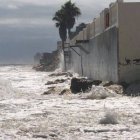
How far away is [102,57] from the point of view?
99.5 feet

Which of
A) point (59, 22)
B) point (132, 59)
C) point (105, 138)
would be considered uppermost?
point (59, 22)

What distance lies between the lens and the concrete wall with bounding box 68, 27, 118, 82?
25547 mm

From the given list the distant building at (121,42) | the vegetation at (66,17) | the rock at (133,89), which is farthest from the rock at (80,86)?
the vegetation at (66,17)

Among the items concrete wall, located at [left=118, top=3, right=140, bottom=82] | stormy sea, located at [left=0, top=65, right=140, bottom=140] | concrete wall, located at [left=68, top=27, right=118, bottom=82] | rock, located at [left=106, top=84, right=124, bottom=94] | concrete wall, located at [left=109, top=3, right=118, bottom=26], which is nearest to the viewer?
stormy sea, located at [left=0, top=65, right=140, bottom=140]

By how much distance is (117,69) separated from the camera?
24406 mm

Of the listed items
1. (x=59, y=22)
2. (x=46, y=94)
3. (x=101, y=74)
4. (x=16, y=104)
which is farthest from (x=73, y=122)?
(x=59, y=22)

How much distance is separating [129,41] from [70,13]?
5259cm

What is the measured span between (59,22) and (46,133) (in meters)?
65.2

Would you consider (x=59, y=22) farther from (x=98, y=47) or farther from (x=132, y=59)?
(x=132, y=59)

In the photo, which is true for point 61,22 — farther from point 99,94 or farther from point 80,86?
point 99,94

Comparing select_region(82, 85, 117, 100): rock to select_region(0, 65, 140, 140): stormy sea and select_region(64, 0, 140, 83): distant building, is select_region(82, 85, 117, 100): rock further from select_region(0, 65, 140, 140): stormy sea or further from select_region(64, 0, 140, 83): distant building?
select_region(64, 0, 140, 83): distant building

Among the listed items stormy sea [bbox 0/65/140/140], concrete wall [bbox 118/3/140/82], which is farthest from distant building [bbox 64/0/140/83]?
stormy sea [bbox 0/65/140/140]

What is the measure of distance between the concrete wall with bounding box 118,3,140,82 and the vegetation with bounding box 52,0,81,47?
50.7 metres

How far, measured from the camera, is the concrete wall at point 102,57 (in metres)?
25.5
